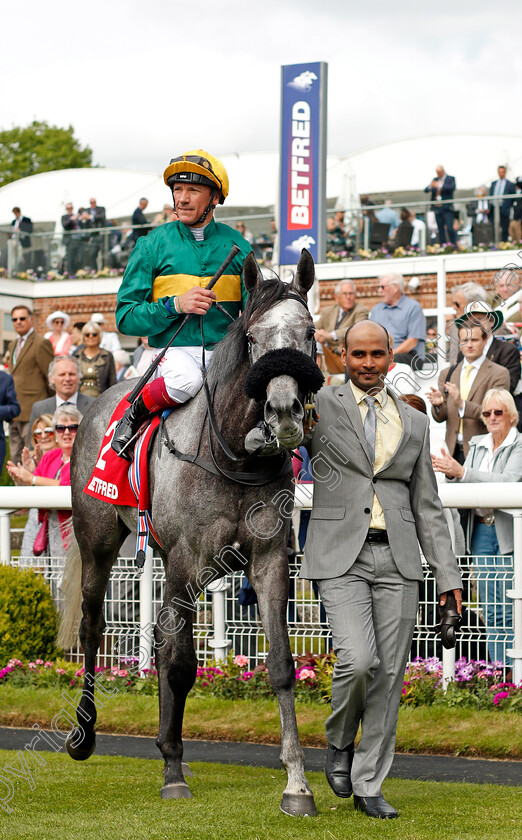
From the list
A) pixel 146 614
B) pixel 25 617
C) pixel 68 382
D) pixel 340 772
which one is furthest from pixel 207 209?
pixel 68 382

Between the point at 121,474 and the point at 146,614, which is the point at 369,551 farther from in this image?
the point at 146,614

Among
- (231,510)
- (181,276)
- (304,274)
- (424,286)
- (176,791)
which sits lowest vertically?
(176,791)

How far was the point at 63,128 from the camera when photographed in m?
53.2

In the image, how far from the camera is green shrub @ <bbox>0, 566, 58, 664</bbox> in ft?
26.9

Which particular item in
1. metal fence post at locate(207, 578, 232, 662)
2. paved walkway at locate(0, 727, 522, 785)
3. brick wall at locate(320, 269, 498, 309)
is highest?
brick wall at locate(320, 269, 498, 309)

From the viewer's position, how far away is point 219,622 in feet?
26.2

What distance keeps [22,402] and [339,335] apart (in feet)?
13.4

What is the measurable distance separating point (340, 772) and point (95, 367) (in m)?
8.31

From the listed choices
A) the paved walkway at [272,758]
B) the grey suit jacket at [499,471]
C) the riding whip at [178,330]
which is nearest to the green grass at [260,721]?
the paved walkway at [272,758]

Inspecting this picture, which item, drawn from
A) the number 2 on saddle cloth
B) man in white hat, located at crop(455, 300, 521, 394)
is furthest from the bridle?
man in white hat, located at crop(455, 300, 521, 394)

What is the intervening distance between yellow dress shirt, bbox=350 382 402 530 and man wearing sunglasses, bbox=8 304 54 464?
30.0ft

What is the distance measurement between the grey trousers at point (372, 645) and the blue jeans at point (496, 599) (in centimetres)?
238

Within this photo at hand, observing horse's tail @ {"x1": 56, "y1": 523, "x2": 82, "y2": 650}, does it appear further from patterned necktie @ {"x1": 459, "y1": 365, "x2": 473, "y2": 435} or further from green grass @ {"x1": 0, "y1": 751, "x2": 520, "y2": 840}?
patterned necktie @ {"x1": 459, "y1": 365, "x2": 473, "y2": 435}

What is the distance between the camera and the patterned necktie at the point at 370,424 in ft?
16.7
